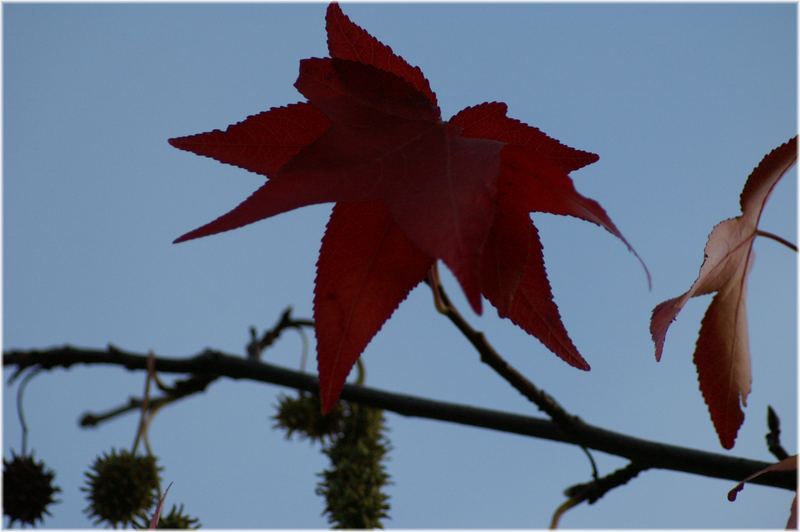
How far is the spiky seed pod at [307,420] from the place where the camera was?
4.41 ft

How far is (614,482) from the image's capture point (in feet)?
2.62

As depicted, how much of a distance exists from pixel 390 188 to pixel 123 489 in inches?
36.0

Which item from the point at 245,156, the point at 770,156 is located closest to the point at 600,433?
the point at 770,156

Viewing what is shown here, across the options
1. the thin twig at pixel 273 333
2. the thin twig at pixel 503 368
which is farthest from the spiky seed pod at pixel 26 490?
the thin twig at pixel 503 368

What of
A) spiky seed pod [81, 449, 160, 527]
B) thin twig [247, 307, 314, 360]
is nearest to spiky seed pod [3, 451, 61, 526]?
spiky seed pod [81, 449, 160, 527]

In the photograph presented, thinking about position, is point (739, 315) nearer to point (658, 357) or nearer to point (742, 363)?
point (742, 363)

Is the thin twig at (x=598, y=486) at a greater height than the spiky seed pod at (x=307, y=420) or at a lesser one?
lesser

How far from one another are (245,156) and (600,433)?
463 millimetres

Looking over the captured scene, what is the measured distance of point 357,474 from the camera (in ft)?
4.16

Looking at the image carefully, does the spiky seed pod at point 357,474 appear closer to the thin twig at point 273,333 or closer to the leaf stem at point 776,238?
the thin twig at point 273,333

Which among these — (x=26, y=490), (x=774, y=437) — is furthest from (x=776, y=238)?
(x=26, y=490)

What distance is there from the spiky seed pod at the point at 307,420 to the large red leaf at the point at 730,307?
0.83 meters

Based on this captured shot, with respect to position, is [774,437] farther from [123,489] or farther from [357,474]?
[123,489]

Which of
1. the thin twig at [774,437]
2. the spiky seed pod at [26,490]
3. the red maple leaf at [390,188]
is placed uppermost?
the red maple leaf at [390,188]
